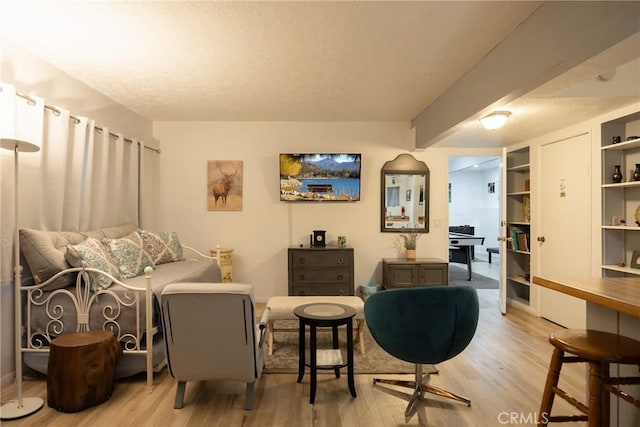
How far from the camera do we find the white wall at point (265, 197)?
491 cm

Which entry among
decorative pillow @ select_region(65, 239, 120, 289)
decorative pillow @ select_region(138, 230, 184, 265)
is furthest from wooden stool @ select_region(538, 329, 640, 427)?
decorative pillow @ select_region(138, 230, 184, 265)

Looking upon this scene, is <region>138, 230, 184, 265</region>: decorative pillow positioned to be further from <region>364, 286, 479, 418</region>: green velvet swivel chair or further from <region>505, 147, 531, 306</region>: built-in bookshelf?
<region>505, 147, 531, 306</region>: built-in bookshelf

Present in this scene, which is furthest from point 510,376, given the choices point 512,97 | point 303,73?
point 303,73

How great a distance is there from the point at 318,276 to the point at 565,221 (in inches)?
115

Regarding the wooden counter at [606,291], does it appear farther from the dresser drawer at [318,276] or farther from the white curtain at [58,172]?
the white curtain at [58,172]

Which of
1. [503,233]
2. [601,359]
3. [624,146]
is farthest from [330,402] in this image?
[624,146]

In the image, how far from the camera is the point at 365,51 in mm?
2768

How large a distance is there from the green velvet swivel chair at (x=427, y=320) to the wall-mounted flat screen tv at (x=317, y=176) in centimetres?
283

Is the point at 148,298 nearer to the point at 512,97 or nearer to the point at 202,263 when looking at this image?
the point at 202,263

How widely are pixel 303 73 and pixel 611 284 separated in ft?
9.02

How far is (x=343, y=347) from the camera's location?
327 cm

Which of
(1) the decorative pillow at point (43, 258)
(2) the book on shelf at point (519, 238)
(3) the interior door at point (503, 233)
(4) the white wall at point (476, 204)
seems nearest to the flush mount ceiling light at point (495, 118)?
(3) the interior door at point (503, 233)

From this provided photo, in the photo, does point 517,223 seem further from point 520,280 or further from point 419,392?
point 419,392

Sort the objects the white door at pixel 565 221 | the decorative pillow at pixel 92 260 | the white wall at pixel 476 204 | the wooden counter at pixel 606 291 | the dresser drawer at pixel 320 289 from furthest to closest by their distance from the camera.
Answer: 1. the white wall at pixel 476 204
2. the dresser drawer at pixel 320 289
3. the white door at pixel 565 221
4. the decorative pillow at pixel 92 260
5. the wooden counter at pixel 606 291
